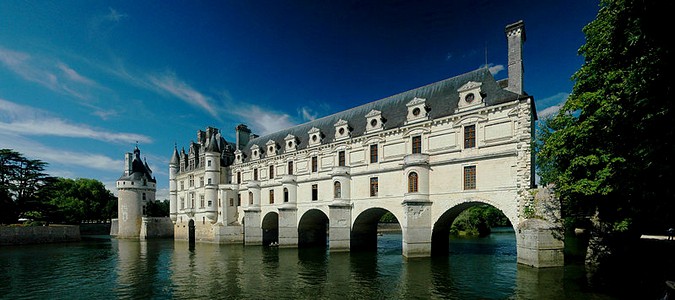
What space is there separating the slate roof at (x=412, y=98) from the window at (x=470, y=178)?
412 centimetres

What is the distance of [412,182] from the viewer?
24.2 metres

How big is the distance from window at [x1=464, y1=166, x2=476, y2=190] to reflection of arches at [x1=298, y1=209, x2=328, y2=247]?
15.1m

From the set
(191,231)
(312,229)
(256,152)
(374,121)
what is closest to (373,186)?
(374,121)

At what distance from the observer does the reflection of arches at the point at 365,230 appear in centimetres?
2863

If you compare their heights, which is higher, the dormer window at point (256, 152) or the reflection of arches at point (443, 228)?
the dormer window at point (256, 152)

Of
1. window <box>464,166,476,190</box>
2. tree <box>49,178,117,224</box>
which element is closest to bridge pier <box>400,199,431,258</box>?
window <box>464,166,476,190</box>

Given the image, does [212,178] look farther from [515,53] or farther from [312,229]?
[515,53]

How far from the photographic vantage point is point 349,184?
2912cm

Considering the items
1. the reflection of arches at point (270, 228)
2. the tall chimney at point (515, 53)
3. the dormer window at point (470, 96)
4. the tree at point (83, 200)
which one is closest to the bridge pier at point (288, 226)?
the reflection of arches at point (270, 228)

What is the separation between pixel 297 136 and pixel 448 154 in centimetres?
1848

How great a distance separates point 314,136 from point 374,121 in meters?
7.42

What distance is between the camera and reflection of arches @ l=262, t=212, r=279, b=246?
37619 millimetres

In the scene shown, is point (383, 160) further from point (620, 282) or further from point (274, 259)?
point (620, 282)

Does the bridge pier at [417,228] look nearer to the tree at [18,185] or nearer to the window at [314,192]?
the window at [314,192]
